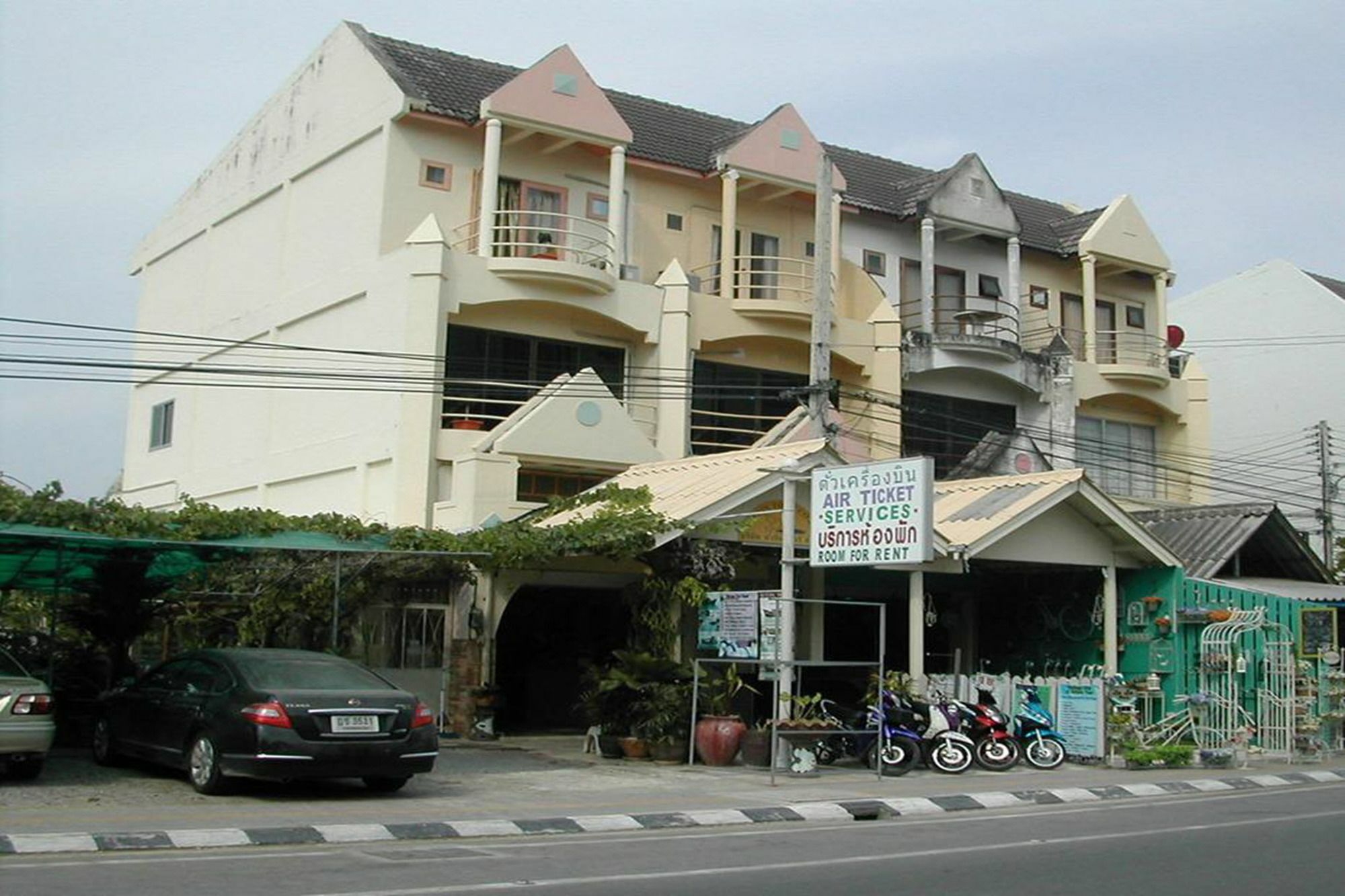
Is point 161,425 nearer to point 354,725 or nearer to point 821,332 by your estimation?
point 821,332

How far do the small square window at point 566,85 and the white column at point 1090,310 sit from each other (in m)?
14.7

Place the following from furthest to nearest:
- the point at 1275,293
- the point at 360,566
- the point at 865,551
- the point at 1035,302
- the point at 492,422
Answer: the point at 1275,293 → the point at 1035,302 → the point at 492,422 → the point at 360,566 → the point at 865,551

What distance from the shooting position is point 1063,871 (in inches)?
403

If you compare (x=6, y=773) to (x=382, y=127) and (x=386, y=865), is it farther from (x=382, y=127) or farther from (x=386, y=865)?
(x=382, y=127)

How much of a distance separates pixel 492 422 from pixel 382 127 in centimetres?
593

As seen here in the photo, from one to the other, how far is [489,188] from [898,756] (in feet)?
44.3

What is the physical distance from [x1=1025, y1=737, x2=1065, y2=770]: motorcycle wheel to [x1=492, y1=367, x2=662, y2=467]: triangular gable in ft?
30.0

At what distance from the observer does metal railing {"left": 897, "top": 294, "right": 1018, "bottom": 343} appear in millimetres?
33125

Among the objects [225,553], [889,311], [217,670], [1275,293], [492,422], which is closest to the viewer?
[217,670]

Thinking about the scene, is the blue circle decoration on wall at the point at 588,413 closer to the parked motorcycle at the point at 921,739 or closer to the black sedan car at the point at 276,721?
the parked motorcycle at the point at 921,739

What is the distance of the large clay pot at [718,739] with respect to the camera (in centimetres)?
1822

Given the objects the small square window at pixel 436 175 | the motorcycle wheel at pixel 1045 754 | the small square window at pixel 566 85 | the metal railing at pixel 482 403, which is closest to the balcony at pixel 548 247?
the small square window at pixel 436 175

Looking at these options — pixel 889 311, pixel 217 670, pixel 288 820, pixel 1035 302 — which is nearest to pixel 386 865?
pixel 288 820

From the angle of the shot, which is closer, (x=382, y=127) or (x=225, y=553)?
(x=225, y=553)
